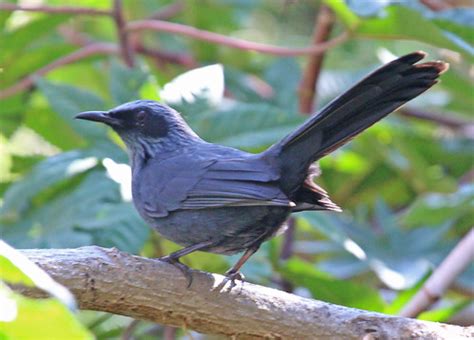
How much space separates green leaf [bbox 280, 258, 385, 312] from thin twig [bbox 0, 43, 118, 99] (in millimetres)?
1453

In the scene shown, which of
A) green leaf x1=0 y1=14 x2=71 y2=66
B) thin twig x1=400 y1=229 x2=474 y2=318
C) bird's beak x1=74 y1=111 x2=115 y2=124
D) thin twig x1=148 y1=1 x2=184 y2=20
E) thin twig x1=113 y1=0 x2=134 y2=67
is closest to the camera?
bird's beak x1=74 y1=111 x2=115 y2=124

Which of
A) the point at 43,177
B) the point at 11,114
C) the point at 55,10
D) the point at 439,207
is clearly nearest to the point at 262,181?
the point at 43,177

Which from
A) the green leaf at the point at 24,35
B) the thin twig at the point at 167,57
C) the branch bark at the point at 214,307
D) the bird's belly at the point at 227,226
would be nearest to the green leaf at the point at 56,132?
the green leaf at the point at 24,35

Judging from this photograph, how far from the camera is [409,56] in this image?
2562 millimetres

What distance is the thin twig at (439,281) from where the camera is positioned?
337 centimetres

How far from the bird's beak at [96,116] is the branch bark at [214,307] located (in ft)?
3.02

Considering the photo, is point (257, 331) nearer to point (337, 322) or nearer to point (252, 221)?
point (337, 322)

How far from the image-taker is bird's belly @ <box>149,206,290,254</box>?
2.75 metres

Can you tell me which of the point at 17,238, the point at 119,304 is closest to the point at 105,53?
the point at 17,238

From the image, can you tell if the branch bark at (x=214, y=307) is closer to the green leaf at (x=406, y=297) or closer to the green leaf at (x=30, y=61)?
the green leaf at (x=406, y=297)

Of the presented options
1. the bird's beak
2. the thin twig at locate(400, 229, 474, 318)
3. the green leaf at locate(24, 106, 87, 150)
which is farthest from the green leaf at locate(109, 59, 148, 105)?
the thin twig at locate(400, 229, 474, 318)

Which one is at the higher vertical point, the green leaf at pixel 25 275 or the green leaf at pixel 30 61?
the green leaf at pixel 25 275

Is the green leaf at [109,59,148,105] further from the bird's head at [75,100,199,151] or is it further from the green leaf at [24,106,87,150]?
the green leaf at [24,106,87,150]

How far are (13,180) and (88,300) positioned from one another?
208 centimetres
